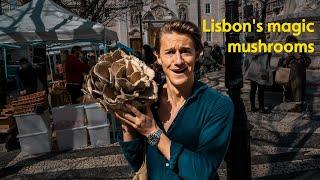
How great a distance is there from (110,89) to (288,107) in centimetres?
875

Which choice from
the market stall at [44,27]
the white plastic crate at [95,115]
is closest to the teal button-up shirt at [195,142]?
the white plastic crate at [95,115]

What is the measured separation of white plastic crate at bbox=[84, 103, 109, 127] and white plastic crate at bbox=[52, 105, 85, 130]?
12cm

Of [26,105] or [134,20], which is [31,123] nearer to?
[26,105]

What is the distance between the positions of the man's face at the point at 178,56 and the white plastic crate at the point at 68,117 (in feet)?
18.4

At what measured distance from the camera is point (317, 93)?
11.7 meters

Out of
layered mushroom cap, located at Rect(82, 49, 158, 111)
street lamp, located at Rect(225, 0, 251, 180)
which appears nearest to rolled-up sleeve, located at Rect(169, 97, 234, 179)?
layered mushroom cap, located at Rect(82, 49, 158, 111)

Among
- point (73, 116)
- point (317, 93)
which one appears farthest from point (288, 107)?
point (73, 116)

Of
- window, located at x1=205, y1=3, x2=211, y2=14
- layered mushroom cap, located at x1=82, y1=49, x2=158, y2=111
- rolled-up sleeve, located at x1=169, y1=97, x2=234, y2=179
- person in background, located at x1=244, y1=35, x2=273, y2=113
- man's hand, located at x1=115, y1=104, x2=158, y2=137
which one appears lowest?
person in background, located at x1=244, y1=35, x2=273, y2=113

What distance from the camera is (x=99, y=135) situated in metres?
7.29

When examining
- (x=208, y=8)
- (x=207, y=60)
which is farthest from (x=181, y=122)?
(x=208, y=8)

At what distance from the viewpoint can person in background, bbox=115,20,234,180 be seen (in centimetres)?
155

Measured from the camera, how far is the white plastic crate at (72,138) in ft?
23.4

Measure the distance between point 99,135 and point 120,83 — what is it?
19.5ft

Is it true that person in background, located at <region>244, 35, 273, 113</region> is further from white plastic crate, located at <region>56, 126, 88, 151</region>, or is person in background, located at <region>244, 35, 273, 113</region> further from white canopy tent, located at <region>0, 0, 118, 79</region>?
white plastic crate, located at <region>56, 126, 88, 151</region>
